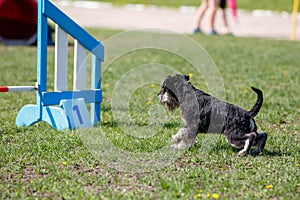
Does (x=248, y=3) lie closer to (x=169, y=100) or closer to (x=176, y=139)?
(x=176, y=139)

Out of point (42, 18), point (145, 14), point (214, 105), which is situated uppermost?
point (42, 18)

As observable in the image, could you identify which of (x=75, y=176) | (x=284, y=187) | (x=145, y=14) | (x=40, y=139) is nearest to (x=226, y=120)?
(x=284, y=187)

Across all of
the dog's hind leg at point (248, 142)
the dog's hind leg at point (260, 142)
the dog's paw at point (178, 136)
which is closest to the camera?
the dog's hind leg at point (248, 142)

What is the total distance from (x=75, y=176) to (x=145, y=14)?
63.2ft

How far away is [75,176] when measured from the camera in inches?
198

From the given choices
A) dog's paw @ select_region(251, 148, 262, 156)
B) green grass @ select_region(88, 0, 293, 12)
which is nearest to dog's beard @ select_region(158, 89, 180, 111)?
dog's paw @ select_region(251, 148, 262, 156)

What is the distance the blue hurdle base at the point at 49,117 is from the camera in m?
6.51

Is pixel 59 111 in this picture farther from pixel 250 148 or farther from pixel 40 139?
pixel 250 148

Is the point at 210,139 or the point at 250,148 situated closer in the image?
the point at 250,148

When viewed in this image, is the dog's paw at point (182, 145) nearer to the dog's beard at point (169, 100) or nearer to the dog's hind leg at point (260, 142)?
the dog's beard at point (169, 100)

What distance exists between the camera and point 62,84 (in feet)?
22.2

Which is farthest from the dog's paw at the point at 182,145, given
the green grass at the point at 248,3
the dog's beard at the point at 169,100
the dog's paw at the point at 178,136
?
the green grass at the point at 248,3

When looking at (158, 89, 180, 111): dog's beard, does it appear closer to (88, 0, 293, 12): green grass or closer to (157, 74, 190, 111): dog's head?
(157, 74, 190, 111): dog's head

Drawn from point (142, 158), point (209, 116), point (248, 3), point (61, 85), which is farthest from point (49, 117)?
point (248, 3)
